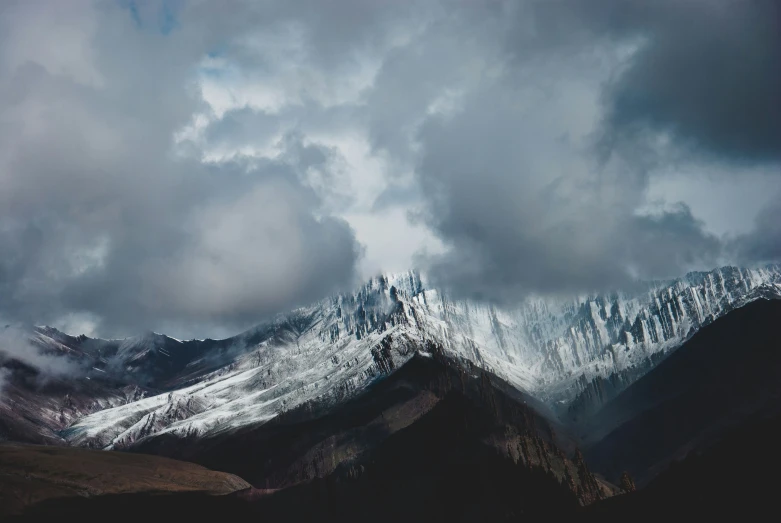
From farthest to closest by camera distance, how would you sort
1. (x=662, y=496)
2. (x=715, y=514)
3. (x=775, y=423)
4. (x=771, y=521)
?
(x=775, y=423) → (x=662, y=496) → (x=715, y=514) → (x=771, y=521)

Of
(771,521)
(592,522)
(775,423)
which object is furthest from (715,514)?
(775,423)

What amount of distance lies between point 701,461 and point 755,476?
3602 cm

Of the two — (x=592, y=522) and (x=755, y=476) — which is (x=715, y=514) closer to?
(x=755, y=476)

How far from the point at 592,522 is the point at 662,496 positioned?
23.0m

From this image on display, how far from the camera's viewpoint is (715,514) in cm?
15500

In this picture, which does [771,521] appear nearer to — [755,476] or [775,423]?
[755,476]

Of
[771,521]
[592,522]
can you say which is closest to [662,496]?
[592,522]

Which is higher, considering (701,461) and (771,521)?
(701,461)

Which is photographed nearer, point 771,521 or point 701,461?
point 771,521

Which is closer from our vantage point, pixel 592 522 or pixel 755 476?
pixel 755 476

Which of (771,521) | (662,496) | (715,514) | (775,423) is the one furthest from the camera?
(775,423)

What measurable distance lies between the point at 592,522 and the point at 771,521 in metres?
58.1

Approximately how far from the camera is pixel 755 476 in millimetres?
164000

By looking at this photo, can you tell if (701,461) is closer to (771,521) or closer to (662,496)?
(662,496)
